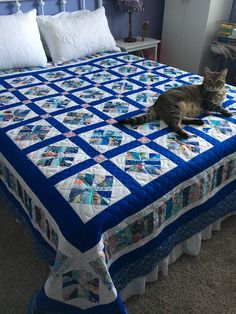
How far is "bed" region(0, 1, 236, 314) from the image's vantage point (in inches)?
41.8

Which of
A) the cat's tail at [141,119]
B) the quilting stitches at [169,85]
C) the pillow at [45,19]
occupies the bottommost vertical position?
the quilting stitches at [169,85]

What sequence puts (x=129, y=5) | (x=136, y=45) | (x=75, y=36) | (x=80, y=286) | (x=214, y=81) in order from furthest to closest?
(x=136, y=45) → (x=129, y=5) → (x=75, y=36) → (x=214, y=81) → (x=80, y=286)

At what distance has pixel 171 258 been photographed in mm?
1517

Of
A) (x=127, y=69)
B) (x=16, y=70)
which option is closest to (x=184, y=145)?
(x=127, y=69)

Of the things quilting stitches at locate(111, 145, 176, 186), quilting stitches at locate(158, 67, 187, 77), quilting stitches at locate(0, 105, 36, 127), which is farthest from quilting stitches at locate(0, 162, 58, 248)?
quilting stitches at locate(158, 67, 187, 77)

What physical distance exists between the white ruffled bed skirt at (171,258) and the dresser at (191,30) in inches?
85.7

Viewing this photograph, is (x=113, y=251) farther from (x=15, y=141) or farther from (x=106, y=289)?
(x=15, y=141)

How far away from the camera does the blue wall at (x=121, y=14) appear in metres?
2.69

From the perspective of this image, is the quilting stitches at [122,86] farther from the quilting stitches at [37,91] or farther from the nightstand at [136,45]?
the nightstand at [136,45]

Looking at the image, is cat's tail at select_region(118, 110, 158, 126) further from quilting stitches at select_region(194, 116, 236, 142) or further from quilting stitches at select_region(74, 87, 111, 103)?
quilting stitches at select_region(74, 87, 111, 103)

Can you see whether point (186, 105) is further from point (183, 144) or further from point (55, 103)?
point (55, 103)

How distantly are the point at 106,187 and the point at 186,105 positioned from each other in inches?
31.4

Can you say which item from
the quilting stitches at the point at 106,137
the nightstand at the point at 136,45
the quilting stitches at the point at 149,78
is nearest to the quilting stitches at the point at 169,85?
the quilting stitches at the point at 149,78

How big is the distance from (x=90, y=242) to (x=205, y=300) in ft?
2.40
